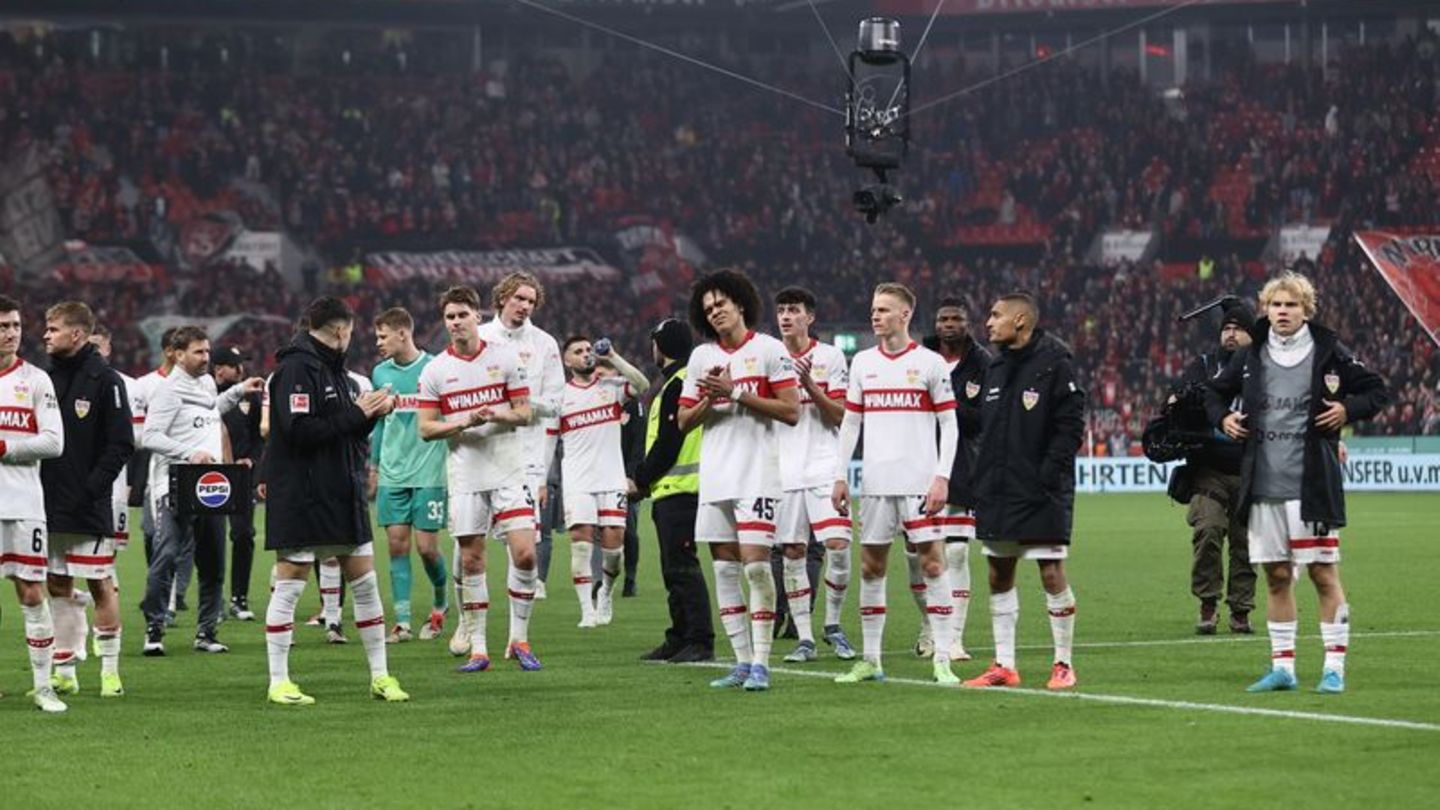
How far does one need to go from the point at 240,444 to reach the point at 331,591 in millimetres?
2827

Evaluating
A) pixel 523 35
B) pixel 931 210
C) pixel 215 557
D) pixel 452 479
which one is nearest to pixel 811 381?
pixel 452 479

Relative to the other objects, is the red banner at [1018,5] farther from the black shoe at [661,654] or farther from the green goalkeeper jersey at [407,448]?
the black shoe at [661,654]

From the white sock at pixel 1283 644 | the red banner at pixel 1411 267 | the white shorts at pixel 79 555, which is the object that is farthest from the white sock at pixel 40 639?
the red banner at pixel 1411 267

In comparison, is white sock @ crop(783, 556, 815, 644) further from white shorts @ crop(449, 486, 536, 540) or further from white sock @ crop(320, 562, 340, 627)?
white sock @ crop(320, 562, 340, 627)

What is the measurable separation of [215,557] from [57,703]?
13.8 feet

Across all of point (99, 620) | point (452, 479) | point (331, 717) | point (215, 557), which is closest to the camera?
point (331, 717)

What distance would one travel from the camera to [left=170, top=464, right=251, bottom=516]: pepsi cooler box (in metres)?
16.0

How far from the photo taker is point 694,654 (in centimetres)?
1493

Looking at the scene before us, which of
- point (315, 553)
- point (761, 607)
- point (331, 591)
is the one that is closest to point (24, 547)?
point (315, 553)

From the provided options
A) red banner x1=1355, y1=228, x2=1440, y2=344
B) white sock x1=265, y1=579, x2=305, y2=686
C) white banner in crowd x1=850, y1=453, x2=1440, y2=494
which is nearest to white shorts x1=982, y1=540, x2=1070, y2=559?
white sock x1=265, y1=579, x2=305, y2=686

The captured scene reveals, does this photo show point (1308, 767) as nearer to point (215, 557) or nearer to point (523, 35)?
point (215, 557)

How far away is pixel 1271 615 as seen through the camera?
12430 millimetres

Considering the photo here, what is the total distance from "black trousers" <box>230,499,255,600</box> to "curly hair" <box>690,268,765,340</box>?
596cm

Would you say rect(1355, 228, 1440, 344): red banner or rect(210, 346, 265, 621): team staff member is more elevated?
rect(1355, 228, 1440, 344): red banner
